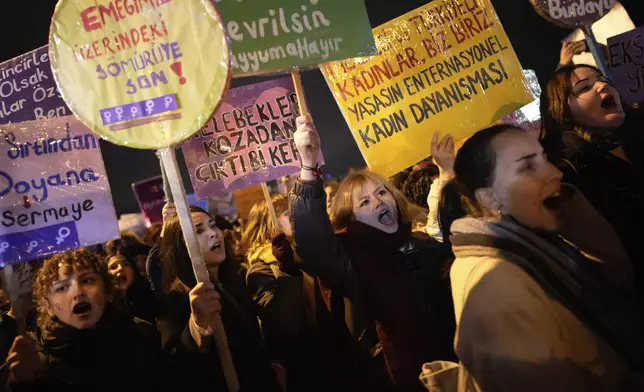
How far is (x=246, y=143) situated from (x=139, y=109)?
4.38 feet

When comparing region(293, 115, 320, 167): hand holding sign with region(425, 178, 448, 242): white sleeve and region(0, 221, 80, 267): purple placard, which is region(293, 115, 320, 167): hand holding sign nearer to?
region(425, 178, 448, 242): white sleeve

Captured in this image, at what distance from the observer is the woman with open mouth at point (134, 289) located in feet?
13.2

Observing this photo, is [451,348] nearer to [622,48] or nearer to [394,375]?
[394,375]

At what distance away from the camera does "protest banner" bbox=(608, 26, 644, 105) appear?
3957mm

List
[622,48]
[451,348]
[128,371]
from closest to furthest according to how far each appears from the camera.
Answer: [128,371]
[451,348]
[622,48]

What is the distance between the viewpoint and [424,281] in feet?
9.68

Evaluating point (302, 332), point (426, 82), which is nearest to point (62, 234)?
point (302, 332)

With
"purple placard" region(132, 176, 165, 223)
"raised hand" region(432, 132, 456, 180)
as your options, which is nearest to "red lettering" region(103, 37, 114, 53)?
"raised hand" region(432, 132, 456, 180)

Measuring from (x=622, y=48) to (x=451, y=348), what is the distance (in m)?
2.71

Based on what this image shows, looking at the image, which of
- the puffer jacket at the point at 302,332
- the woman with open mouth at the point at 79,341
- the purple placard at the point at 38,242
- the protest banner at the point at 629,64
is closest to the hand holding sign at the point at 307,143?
the puffer jacket at the point at 302,332

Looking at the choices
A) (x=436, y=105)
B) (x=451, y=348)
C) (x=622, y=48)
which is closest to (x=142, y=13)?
(x=436, y=105)

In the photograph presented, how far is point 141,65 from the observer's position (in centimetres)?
248

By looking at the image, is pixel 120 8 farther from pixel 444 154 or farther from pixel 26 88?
pixel 444 154

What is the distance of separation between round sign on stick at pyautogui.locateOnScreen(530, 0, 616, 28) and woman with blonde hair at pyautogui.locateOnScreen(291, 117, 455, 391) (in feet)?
5.83
